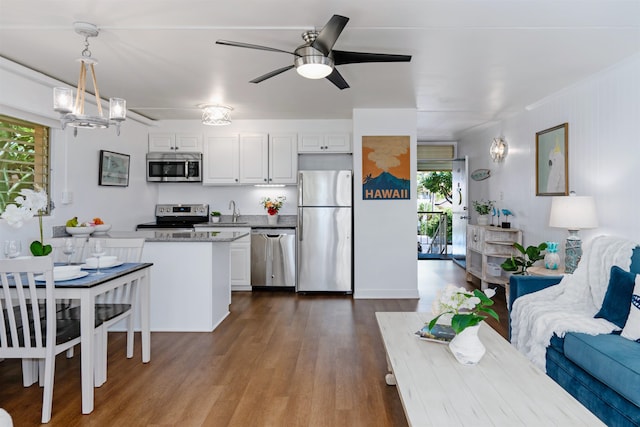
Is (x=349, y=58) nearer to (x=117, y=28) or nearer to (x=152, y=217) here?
(x=117, y=28)

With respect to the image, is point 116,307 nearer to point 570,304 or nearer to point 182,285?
point 182,285

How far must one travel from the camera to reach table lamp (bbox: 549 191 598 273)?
3.40 metres

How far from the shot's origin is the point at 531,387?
5.50 ft

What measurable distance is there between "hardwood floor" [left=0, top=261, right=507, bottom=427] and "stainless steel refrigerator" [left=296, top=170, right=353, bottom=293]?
1101 mm

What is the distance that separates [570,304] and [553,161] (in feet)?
7.03

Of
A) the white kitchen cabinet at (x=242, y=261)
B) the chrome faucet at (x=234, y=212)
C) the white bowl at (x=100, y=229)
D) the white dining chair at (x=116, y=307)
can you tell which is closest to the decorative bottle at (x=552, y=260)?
the white kitchen cabinet at (x=242, y=261)

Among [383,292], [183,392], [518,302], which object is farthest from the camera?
[383,292]

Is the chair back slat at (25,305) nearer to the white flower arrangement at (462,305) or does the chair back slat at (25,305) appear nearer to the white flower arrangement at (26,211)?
the white flower arrangement at (26,211)


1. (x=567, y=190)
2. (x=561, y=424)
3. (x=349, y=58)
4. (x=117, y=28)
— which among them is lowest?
(x=561, y=424)

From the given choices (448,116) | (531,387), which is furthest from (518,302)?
(448,116)

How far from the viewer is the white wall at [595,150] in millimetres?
3158

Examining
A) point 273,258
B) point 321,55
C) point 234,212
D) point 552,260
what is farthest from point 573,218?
point 234,212

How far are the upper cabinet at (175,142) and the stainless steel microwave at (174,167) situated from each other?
102 millimetres

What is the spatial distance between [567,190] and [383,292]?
239 cm
